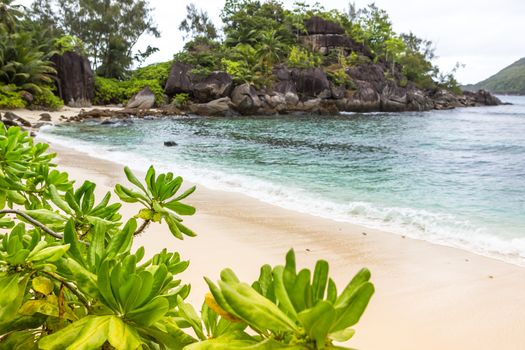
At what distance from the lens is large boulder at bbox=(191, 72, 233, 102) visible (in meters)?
32.1

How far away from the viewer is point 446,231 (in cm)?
532

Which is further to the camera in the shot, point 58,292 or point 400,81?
point 400,81

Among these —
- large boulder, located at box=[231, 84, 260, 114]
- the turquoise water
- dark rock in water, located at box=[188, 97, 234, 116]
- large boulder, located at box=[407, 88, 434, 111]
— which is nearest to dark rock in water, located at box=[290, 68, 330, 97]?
large boulder, located at box=[231, 84, 260, 114]

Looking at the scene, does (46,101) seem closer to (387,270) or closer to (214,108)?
(214,108)

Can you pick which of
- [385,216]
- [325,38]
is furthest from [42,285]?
[325,38]

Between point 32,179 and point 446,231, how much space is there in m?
5.13

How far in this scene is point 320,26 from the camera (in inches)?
1746

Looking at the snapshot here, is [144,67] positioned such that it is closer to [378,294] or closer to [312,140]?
[312,140]

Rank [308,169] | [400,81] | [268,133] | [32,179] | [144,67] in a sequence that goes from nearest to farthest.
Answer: [32,179], [308,169], [268,133], [144,67], [400,81]

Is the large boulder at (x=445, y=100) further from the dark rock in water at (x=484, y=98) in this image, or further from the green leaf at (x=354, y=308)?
the green leaf at (x=354, y=308)

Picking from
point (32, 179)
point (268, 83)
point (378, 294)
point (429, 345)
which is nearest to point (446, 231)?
point (378, 294)

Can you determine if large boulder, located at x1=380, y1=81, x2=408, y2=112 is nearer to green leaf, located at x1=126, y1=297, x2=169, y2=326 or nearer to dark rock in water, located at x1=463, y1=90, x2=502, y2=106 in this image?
dark rock in water, located at x1=463, y1=90, x2=502, y2=106

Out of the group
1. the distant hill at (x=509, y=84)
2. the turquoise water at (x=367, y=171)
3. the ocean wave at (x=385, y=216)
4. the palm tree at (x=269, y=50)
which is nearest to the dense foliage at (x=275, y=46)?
the palm tree at (x=269, y=50)

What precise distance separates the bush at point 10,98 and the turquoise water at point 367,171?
6578mm
